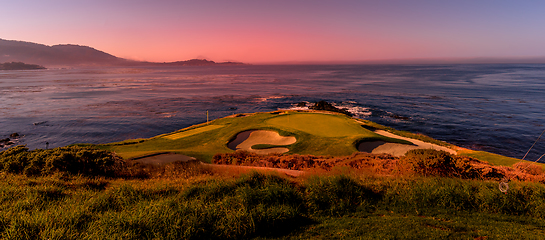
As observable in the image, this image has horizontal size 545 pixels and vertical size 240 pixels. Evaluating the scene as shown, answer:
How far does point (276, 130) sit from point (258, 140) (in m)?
1.89

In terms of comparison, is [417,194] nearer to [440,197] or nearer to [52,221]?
[440,197]

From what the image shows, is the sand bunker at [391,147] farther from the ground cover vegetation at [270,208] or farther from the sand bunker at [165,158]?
the sand bunker at [165,158]

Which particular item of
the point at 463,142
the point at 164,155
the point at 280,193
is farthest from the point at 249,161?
the point at 463,142

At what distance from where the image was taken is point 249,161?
1422 cm

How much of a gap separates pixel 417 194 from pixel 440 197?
2.07 ft

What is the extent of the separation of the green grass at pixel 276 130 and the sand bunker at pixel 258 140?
1.46ft

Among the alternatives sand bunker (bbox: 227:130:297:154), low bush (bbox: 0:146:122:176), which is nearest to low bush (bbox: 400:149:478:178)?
sand bunker (bbox: 227:130:297:154)

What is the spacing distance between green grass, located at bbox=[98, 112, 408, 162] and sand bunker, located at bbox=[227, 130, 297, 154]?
446 millimetres

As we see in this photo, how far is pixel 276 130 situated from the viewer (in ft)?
68.4

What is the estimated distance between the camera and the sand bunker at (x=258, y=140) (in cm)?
1804

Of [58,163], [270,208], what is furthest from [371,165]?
[58,163]

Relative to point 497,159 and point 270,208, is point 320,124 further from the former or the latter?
point 270,208

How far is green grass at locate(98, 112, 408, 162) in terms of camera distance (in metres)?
16.7

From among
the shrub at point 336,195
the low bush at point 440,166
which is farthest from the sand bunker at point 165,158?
the low bush at point 440,166
